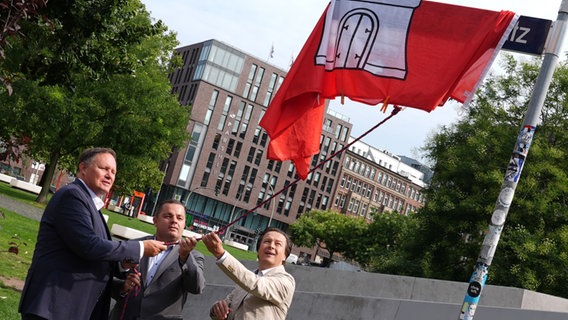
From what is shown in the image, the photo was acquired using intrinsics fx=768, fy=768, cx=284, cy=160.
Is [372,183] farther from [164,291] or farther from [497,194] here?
[164,291]

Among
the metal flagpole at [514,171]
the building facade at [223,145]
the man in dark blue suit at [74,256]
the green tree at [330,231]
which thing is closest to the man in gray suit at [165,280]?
the man in dark blue suit at [74,256]

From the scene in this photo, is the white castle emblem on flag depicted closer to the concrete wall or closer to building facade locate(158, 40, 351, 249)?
the concrete wall

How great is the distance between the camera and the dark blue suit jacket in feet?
14.6

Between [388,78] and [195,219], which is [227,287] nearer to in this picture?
[388,78]

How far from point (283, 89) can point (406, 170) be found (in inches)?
5237

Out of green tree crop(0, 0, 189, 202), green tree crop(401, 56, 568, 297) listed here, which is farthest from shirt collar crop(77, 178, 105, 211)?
green tree crop(0, 0, 189, 202)

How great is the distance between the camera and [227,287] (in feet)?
34.2

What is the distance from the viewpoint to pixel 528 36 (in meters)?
6.36

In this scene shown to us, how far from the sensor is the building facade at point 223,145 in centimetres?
10394

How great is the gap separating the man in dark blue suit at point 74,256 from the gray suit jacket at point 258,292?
0.64 meters

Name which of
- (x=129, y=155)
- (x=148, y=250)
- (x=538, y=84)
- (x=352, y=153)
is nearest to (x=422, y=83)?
(x=538, y=84)

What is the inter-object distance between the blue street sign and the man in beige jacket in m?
2.58

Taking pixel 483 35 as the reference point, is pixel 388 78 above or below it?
below

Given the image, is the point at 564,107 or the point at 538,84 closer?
the point at 538,84
